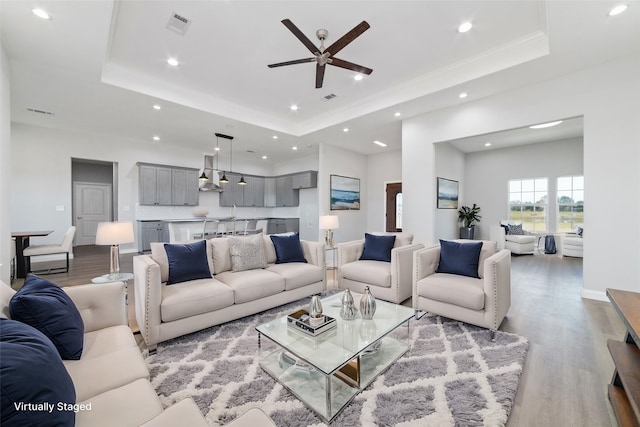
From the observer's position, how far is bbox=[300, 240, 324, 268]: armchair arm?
351 cm

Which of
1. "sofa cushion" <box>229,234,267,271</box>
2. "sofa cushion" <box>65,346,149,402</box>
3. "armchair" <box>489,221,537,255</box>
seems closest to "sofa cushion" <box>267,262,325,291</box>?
"sofa cushion" <box>229,234,267,271</box>

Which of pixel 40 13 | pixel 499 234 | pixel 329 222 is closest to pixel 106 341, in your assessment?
pixel 40 13

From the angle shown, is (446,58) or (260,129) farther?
(260,129)

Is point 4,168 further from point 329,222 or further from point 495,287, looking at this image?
point 495,287

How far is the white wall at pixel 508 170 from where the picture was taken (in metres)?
6.72

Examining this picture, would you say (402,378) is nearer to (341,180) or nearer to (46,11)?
(46,11)

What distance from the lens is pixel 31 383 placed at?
77 centimetres

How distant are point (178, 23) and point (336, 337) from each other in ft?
11.2

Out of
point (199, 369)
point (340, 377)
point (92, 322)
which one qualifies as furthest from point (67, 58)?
point (340, 377)

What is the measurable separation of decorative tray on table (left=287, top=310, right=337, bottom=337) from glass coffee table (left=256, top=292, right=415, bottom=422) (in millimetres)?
27

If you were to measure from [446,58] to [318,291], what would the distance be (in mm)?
3475

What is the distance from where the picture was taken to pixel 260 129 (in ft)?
18.3

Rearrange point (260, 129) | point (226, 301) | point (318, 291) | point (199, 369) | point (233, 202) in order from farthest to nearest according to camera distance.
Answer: point (233, 202) < point (260, 129) < point (318, 291) < point (226, 301) < point (199, 369)

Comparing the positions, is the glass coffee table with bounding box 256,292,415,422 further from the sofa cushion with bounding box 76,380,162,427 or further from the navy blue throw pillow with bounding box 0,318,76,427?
the navy blue throw pillow with bounding box 0,318,76,427
